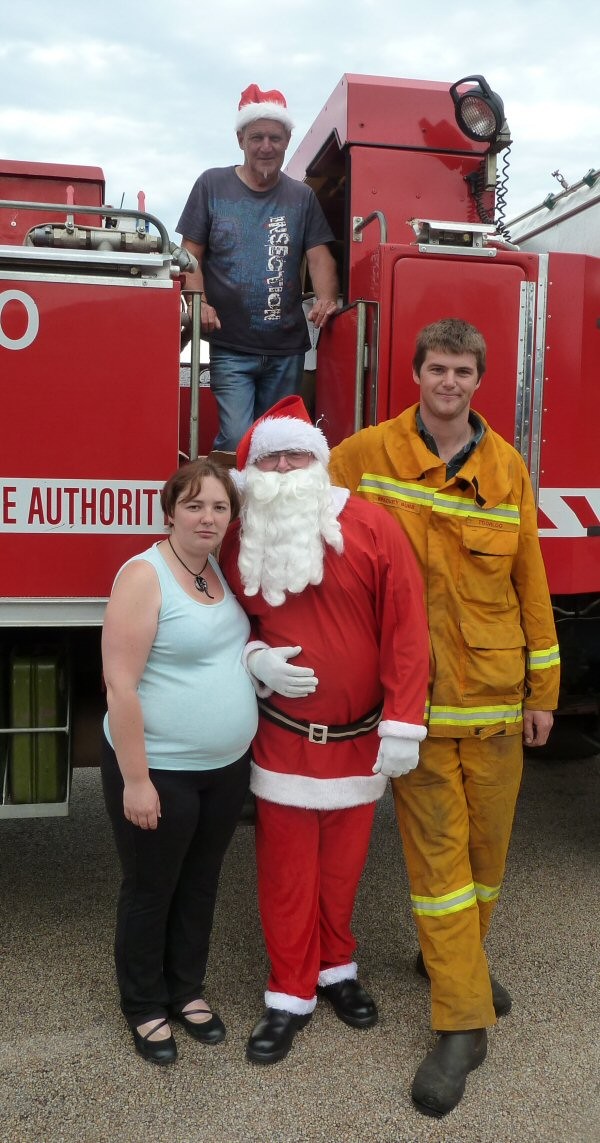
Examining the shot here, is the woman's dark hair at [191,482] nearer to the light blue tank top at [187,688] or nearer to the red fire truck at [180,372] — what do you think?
the light blue tank top at [187,688]

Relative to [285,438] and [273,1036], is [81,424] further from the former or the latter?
[273,1036]

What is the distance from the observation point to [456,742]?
2.70 metres

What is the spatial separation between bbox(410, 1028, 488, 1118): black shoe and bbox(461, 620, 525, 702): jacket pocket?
35.5 inches

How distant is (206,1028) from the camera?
2701 millimetres

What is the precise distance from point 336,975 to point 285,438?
1.57 metres

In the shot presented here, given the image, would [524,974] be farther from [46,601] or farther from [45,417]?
[45,417]

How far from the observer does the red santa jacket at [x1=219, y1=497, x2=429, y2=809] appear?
2547 millimetres

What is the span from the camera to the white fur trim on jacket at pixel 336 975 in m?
2.88

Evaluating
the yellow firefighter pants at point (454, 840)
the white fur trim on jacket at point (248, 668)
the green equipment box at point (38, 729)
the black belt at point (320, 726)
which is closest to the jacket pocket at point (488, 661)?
the yellow firefighter pants at point (454, 840)

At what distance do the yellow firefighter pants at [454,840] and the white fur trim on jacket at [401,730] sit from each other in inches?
6.7

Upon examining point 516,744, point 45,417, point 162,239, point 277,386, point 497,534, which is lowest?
point 516,744

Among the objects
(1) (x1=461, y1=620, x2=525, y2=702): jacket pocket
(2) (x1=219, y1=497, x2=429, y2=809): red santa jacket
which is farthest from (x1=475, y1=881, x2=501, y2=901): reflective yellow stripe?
(1) (x1=461, y1=620, x2=525, y2=702): jacket pocket

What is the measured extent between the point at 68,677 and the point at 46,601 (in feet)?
1.27

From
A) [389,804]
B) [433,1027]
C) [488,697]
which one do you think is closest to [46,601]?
[488,697]
